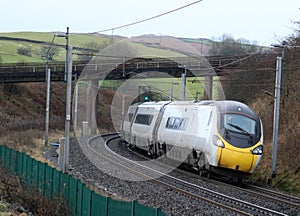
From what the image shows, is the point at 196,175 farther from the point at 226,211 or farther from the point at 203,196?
the point at 226,211

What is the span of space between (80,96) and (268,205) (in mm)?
68784

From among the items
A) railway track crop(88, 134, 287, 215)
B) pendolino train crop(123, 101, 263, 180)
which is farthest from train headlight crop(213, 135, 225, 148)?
railway track crop(88, 134, 287, 215)

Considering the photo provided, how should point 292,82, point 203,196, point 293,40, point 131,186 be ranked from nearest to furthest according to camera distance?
point 203,196 → point 131,186 → point 292,82 → point 293,40

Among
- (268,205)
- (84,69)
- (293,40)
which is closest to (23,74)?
(84,69)

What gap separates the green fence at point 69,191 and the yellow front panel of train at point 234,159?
6261mm

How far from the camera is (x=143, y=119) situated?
35594mm

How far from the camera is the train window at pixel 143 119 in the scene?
33.2 metres

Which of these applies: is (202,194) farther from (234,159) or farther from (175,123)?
(175,123)

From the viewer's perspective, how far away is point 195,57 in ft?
186

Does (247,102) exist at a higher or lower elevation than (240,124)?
lower

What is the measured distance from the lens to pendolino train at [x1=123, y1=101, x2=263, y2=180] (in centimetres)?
2053

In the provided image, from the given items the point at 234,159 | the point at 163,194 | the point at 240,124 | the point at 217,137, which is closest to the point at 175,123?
the point at 240,124

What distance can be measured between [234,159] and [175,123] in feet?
21.5

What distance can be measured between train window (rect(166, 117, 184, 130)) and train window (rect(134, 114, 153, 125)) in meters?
4.84
